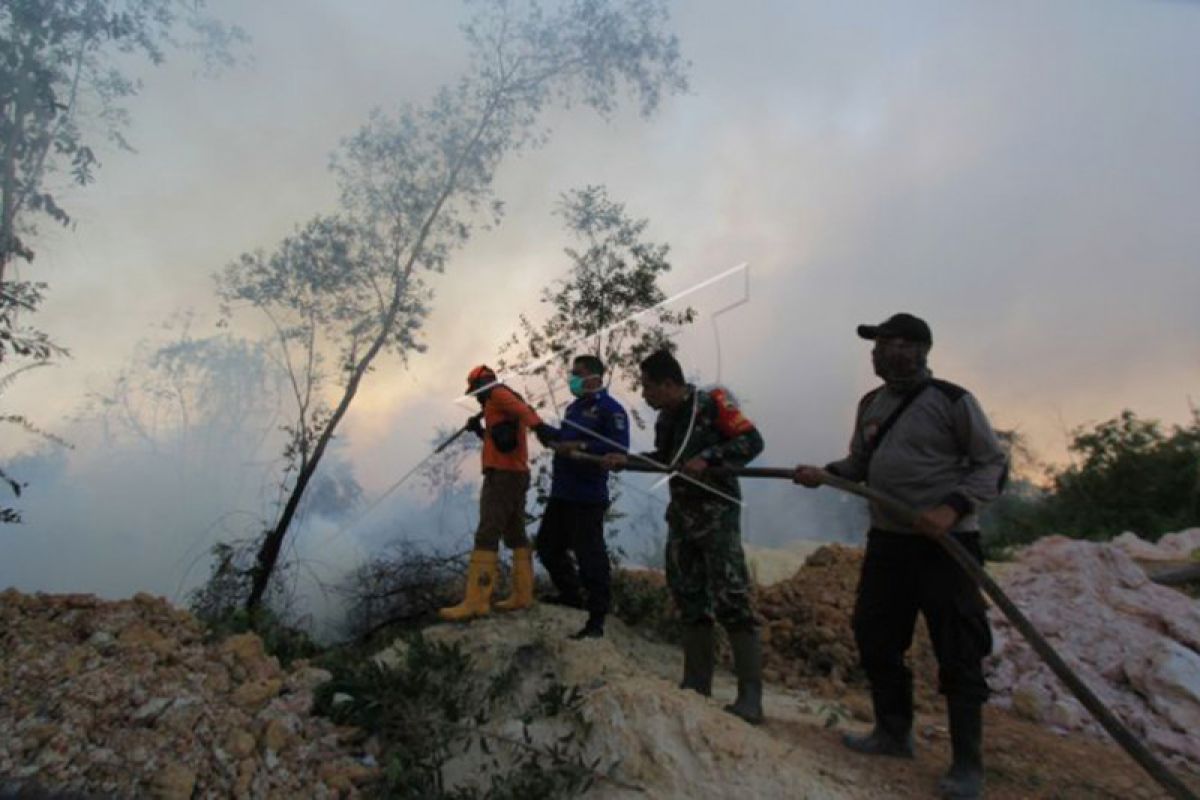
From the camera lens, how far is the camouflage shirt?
3896 millimetres

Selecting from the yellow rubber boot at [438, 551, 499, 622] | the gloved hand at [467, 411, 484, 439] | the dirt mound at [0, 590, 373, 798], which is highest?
the gloved hand at [467, 411, 484, 439]

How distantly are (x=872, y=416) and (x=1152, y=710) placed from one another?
3536mm

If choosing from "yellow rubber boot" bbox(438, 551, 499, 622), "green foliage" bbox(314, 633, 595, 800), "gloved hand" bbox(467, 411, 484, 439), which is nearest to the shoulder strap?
"green foliage" bbox(314, 633, 595, 800)

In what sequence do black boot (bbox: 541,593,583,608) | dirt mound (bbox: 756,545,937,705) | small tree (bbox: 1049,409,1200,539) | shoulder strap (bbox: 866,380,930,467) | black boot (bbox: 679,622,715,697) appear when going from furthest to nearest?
1. small tree (bbox: 1049,409,1200,539)
2. dirt mound (bbox: 756,545,937,705)
3. black boot (bbox: 541,593,583,608)
4. black boot (bbox: 679,622,715,697)
5. shoulder strap (bbox: 866,380,930,467)

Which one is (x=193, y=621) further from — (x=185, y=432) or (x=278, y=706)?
(x=185, y=432)

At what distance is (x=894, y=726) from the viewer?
3.61 meters

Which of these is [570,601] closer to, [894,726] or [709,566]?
[709,566]

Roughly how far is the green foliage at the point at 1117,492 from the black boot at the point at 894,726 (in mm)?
12501

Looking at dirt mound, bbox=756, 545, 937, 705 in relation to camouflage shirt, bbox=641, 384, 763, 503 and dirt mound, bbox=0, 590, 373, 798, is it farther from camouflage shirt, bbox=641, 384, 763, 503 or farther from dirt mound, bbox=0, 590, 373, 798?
dirt mound, bbox=0, 590, 373, 798

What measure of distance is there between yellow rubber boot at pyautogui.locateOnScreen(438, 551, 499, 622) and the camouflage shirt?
4.58ft

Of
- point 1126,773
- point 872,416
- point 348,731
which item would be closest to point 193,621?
point 348,731

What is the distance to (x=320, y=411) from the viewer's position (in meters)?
6.83

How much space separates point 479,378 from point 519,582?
136 centimetres

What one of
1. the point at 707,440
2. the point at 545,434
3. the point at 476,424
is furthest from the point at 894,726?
the point at 476,424
